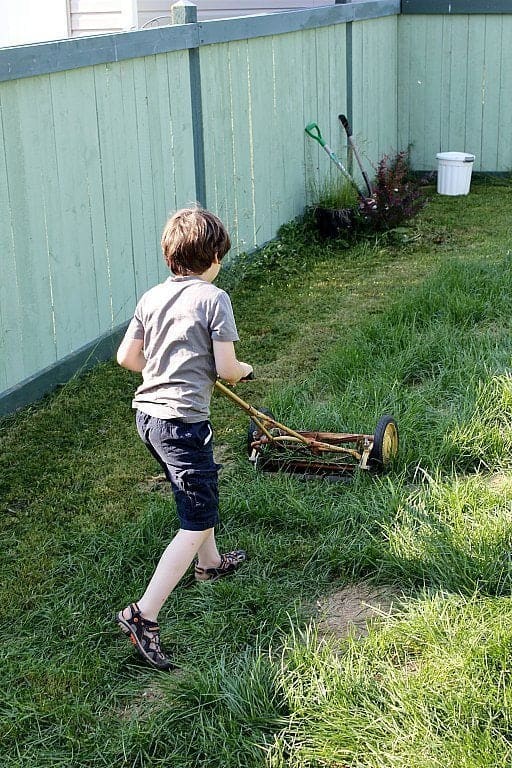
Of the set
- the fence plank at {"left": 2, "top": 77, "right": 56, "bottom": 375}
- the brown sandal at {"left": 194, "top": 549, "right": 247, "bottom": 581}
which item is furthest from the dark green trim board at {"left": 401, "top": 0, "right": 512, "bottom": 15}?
the brown sandal at {"left": 194, "top": 549, "right": 247, "bottom": 581}

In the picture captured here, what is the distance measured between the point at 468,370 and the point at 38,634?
2597 mm

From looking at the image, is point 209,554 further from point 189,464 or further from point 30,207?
point 30,207

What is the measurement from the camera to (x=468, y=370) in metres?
5.17

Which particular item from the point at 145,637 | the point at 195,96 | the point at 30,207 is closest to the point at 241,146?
the point at 195,96

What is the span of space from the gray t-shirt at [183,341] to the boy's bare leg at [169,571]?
363 millimetres

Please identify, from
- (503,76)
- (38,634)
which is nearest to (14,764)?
(38,634)

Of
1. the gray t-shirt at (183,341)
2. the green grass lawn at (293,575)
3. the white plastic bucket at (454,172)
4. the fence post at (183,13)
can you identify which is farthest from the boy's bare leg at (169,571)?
the white plastic bucket at (454,172)

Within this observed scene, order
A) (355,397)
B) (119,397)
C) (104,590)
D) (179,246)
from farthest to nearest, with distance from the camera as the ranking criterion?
(119,397) < (355,397) < (104,590) < (179,246)

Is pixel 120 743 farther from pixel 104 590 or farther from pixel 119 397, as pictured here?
pixel 119 397

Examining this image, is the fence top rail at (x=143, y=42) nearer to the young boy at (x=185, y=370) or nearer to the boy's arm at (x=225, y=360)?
the young boy at (x=185, y=370)

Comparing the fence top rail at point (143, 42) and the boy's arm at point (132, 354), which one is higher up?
the fence top rail at point (143, 42)

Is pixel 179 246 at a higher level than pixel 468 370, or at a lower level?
higher

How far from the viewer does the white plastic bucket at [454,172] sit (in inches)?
401

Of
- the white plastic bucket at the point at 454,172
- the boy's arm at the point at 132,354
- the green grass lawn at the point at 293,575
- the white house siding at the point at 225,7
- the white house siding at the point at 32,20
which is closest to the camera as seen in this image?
the green grass lawn at the point at 293,575
